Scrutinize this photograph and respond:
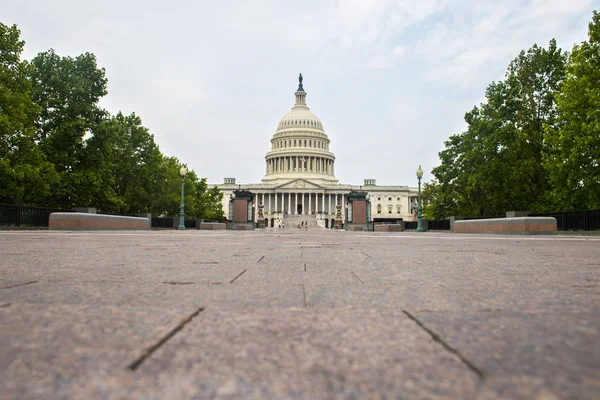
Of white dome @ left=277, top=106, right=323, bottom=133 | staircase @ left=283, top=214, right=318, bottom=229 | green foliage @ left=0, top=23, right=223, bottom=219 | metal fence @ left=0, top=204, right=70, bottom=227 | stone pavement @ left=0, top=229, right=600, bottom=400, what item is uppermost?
white dome @ left=277, top=106, right=323, bottom=133

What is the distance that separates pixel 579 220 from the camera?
21375 millimetres

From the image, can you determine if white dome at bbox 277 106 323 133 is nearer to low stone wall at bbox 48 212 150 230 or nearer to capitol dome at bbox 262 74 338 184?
capitol dome at bbox 262 74 338 184

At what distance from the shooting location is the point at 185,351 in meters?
1.29

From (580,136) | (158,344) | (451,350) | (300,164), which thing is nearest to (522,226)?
(580,136)

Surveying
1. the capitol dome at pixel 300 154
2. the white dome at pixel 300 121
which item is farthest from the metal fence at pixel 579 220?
the white dome at pixel 300 121

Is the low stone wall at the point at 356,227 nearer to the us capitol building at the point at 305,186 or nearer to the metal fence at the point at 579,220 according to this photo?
the metal fence at the point at 579,220

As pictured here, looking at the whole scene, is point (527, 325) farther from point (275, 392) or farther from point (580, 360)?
point (275, 392)

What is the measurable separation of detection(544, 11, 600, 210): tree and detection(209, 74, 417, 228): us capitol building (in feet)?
277

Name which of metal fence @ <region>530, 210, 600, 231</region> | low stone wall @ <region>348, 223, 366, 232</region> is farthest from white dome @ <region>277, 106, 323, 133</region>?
metal fence @ <region>530, 210, 600, 231</region>

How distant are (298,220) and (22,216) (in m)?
82.8

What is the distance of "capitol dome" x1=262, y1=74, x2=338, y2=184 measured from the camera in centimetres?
12012

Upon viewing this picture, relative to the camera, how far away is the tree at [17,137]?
23500 millimetres

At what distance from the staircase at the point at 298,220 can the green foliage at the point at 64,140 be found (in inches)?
2323

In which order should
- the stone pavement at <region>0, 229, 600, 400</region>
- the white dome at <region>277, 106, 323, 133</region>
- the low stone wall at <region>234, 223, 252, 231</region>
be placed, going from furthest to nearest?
the white dome at <region>277, 106, 323, 133</region> → the low stone wall at <region>234, 223, 252, 231</region> → the stone pavement at <region>0, 229, 600, 400</region>
